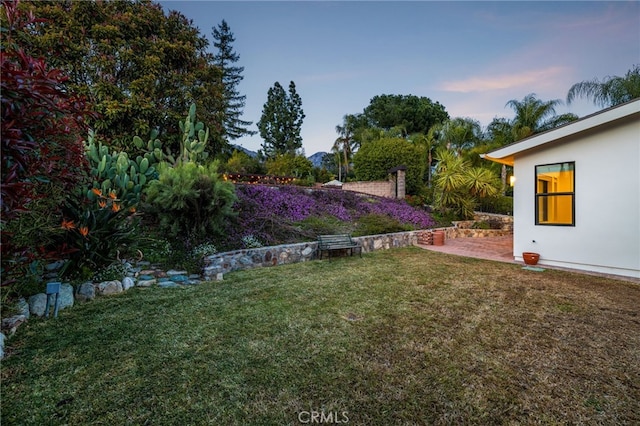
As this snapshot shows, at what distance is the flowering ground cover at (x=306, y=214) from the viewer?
6888 millimetres

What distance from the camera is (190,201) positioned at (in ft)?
17.6

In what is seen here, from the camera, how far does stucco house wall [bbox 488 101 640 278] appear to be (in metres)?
5.04

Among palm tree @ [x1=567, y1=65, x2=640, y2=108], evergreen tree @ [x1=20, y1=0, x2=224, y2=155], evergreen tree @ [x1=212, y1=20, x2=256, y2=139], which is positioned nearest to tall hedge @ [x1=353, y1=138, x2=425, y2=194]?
palm tree @ [x1=567, y1=65, x2=640, y2=108]

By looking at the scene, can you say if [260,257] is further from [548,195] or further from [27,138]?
[548,195]

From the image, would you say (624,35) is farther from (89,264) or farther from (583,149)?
(89,264)

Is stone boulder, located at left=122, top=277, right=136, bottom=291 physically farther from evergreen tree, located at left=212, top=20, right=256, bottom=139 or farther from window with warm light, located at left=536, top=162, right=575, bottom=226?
evergreen tree, located at left=212, top=20, right=256, bottom=139

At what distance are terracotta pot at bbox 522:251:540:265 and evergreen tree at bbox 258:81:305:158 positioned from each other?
2935cm

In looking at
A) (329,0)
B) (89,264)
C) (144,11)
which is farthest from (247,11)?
(89,264)

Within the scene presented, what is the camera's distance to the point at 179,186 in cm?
511

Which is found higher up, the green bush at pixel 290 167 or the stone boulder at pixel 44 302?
the green bush at pixel 290 167

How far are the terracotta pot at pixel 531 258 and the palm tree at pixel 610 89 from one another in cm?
1273

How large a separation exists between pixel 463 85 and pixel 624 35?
15.3 feet

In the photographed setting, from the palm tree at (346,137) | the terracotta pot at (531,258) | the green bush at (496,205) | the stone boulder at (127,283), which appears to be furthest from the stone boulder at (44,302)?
the palm tree at (346,137)

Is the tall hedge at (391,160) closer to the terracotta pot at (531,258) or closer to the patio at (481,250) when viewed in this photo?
the patio at (481,250)
